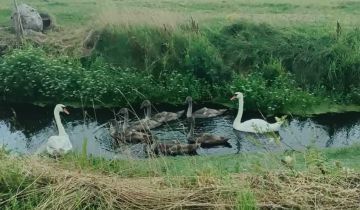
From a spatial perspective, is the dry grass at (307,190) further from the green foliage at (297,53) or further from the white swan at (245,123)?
the green foliage at (297,53)

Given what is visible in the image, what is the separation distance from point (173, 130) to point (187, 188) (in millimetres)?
9572

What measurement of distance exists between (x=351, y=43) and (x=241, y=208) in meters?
14.5

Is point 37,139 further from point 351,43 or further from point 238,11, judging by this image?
point 238,11

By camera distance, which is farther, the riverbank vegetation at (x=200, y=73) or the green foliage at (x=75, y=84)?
the green foliage at (x=75, y=84)

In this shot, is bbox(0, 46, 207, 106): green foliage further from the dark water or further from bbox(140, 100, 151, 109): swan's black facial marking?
bbox(140, 100, 151, 109): swan's black facial marking

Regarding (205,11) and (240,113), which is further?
(205,11)

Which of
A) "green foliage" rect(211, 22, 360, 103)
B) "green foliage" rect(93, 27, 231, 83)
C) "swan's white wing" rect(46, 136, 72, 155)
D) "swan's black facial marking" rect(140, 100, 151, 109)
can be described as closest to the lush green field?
"green foliage" rect(93, 27, 231, 83)

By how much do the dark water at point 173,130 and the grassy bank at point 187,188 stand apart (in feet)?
21.3

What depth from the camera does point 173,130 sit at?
639 inches

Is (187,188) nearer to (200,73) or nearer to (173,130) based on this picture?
(173,130)

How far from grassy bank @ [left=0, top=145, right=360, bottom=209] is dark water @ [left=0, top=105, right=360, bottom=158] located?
256 inches

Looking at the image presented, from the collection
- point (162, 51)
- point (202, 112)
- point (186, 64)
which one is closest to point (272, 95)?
point (202, 112)

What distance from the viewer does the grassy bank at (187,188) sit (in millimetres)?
6305

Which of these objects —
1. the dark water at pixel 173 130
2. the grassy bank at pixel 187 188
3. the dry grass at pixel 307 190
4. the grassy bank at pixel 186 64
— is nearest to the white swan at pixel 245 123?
the dark water at pixel 173 130
